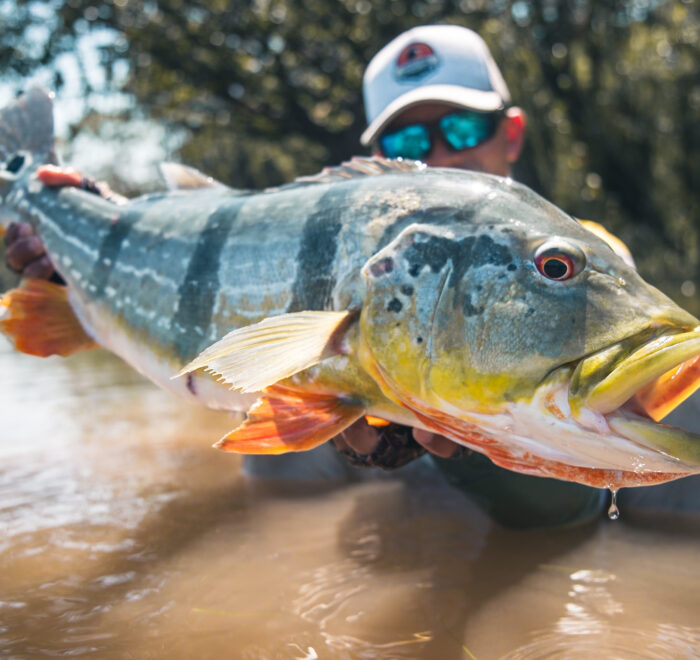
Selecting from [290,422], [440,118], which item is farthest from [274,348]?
[440,118]

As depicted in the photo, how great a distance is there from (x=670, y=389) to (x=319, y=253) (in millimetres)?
856

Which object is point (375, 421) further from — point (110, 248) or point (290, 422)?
point (110, 248)

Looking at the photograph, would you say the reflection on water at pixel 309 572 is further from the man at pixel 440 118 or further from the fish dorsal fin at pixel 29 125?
the fish dorsal fin at pixel 29 125

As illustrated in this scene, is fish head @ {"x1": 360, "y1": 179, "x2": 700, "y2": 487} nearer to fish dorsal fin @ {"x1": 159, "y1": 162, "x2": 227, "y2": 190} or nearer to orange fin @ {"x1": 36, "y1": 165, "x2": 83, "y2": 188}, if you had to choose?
fish dorsal fin @ {"x1": 159, "y1": 162, "x2": 227, "y2": 190}

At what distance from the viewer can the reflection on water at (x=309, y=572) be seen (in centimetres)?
175

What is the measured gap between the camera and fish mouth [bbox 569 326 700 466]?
1.24 metres

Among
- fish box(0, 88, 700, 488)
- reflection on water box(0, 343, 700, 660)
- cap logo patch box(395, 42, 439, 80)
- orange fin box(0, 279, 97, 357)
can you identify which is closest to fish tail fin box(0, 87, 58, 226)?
orange fin box(0, 279, 97, 357)

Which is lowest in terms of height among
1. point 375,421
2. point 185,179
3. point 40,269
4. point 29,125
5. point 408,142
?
point 375,421

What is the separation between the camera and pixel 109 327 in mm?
2463

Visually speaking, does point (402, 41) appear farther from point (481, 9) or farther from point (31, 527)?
point (481, 9)

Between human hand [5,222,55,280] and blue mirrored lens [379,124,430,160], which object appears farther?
blue mirrored lens [379,124,430,160]

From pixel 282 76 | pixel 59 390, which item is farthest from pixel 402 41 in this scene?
pixel 282 76

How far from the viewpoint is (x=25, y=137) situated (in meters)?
2.99

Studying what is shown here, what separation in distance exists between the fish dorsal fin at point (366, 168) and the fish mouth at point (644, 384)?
0.77 m
